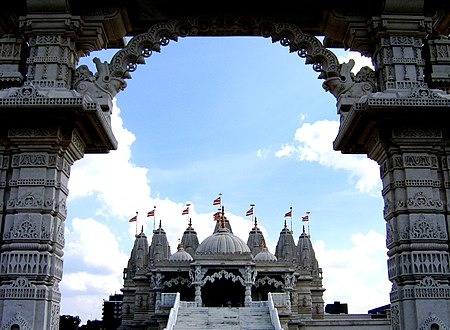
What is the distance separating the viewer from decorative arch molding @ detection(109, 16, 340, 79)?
940cm

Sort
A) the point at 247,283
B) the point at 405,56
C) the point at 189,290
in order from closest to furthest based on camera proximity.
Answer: the point at 405,56, the point at 247,283, the point at 189,290

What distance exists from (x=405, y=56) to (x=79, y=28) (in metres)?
5.38

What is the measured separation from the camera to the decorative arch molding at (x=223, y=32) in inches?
370

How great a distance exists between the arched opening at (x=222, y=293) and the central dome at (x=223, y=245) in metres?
2.02

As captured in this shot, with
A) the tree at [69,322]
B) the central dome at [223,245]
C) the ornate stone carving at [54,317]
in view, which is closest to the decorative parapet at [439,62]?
the ornate stone carving at [54,317]

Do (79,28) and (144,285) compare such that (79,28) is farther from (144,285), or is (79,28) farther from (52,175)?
(144,285)

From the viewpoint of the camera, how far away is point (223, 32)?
392 inches

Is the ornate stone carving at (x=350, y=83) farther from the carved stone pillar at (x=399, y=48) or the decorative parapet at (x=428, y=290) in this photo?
the decorative parapet at (x=428, y=290)

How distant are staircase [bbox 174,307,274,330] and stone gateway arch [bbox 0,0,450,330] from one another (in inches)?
570

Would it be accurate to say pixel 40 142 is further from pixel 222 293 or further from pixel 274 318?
pixel 222 293

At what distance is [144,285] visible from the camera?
37969mm

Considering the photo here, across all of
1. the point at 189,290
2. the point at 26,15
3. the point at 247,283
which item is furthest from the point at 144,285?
the point at 26,15

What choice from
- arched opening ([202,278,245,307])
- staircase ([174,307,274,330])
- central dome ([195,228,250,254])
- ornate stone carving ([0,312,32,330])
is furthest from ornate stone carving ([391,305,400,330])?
central dome ([195,228,250,254])

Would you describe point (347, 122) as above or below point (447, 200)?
above
